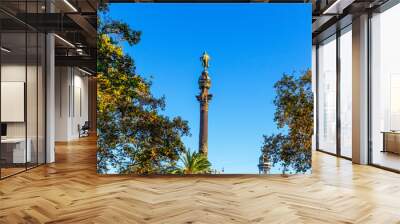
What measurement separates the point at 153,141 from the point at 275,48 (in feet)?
8.63

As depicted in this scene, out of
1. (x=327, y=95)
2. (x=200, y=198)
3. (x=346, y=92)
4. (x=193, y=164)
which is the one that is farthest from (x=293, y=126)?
(x=327, y=95)

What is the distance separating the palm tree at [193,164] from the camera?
666cm

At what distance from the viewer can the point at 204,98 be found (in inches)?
263

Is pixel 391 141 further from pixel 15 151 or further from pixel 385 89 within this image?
pixel 15 151

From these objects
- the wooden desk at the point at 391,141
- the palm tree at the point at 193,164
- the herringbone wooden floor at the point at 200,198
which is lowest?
the herringbone wooden floor at the point at 200,198

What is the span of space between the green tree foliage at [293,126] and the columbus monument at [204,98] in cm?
102

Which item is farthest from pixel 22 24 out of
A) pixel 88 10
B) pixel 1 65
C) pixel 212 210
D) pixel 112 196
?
pixel 212 210

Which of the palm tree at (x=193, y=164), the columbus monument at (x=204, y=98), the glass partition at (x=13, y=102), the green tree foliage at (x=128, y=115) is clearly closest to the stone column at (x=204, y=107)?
the columbus monument at (x=204, y=98)

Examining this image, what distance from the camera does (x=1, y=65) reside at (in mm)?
6332

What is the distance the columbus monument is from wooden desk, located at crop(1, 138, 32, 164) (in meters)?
3.26

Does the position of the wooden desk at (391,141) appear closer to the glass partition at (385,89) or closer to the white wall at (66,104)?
the glass partition at (385,89)

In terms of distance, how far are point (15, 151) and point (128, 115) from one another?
217cm

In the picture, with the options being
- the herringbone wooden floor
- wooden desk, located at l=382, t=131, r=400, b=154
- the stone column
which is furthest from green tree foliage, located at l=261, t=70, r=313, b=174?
wooden desk, located at l=382, t=131, r=400, b=154

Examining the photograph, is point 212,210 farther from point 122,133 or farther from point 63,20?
point 63,20
